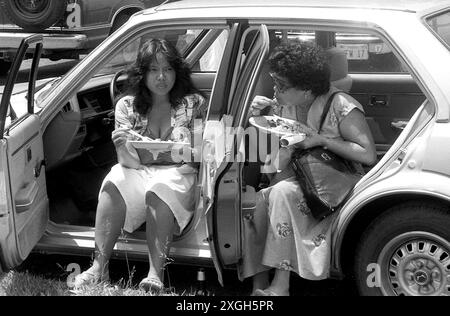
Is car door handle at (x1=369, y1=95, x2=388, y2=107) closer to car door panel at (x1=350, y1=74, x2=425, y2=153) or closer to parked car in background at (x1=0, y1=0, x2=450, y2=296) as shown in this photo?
car door panel at (x1=350, y1=74, x2=425, y2=153)

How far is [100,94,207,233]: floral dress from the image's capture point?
357 centimetres

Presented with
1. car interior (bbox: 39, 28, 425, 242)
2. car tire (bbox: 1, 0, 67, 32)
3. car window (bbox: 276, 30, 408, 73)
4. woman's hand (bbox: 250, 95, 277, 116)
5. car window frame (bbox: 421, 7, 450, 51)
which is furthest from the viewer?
car tire (bbox: 1, 0, 67, 32)

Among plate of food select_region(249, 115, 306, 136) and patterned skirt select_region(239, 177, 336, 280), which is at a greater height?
plate of food select_region(249, 115, 306, 136)

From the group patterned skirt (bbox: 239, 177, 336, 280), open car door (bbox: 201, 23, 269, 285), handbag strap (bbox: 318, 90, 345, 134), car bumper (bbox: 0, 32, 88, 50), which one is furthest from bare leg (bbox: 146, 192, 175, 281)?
car bumper (bbox: 0, 32, 88, 50)

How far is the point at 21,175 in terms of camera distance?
3443 millimetres

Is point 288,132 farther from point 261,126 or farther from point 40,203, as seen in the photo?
point 40,203

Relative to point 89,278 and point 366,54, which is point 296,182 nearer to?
point 89,278

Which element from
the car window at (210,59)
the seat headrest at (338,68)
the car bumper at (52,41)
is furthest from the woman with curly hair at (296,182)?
the car bumper at (52,41)

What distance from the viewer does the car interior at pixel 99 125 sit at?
4.02m

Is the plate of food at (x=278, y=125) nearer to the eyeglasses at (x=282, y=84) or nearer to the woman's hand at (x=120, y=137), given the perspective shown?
the eyeglasses at (x=282, y=84)

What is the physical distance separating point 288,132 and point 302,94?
222 mm

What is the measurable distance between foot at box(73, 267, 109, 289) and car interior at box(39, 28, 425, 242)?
501 mm

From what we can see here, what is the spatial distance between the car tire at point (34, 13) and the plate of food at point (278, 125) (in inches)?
232
